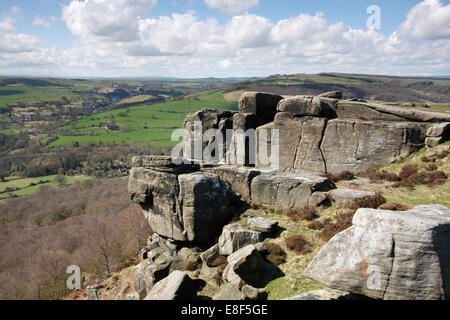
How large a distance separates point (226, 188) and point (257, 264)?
6.33 metres

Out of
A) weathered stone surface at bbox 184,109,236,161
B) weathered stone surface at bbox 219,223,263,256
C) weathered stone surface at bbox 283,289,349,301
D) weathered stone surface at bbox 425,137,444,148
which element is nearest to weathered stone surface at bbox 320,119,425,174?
weathered stone surface at bbox 425,137,444,148

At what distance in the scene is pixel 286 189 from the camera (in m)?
15.9

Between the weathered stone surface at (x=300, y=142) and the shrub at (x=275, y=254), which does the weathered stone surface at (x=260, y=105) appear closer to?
the weathered stone surface at (x=300, y=142)

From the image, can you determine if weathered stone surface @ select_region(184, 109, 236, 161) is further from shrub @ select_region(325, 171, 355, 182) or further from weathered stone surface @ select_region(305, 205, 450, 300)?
weathered stone surface @ select_region(305, 205, 450, 300)

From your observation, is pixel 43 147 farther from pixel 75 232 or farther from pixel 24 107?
pixel 24 107

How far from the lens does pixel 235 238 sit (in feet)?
43.2

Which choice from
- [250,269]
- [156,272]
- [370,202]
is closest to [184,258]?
[156,272]

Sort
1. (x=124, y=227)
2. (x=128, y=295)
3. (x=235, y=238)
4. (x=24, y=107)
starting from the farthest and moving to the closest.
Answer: (x=24, y=107), (x=124, y=227), (x=128, y=295), (x=235, y=238)

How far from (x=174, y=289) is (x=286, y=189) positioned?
895 cm

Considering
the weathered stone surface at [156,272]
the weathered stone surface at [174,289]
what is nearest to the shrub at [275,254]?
the weathered stone surface at [174,289]

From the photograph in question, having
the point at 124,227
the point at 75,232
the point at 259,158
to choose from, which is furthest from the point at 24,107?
the point at 259,158

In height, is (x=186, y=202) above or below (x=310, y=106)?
below

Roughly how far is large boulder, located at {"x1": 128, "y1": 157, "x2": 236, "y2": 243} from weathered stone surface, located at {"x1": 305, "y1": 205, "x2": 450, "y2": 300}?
863 cm

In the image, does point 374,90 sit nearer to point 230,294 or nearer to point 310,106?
point 310,106
